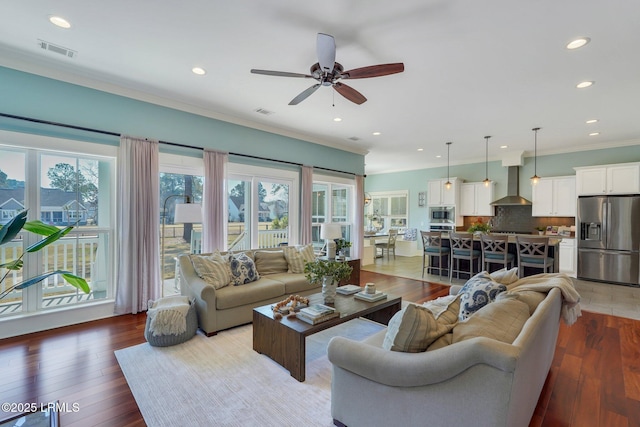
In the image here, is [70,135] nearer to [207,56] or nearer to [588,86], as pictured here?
[207,56]

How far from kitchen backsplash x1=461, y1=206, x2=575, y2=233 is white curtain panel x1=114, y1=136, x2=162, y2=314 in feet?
27.3

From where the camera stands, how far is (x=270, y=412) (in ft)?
6.61

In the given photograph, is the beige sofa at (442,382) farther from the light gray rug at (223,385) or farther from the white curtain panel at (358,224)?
the white curtain panel at (358,224)

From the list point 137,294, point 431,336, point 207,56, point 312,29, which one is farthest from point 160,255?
point 431,336

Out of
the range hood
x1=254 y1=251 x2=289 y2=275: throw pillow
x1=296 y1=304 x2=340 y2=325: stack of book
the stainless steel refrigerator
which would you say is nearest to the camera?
x1=296 y1=304 x2=340 y2=325: stack of book

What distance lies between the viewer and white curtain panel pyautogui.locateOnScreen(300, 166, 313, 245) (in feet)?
19.4

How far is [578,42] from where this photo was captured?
264cm

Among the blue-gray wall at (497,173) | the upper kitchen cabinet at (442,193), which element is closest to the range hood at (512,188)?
the blue-gray wall at (497,173)

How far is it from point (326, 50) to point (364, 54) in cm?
77

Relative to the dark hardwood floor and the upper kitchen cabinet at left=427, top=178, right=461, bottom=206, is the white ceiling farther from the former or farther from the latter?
the upper kitchen cabinet at left=427, top=178, right=461, bottom=206

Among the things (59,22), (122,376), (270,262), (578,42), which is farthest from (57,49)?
(578,42)

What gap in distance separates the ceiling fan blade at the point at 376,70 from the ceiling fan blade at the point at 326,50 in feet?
0.60

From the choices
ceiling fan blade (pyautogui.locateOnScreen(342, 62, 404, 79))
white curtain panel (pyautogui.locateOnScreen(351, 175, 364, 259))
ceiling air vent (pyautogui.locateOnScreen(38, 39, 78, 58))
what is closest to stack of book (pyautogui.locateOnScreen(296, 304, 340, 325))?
ceiling fan blade (pyautogui.locateOnScreen(342, 62, 404, 79))

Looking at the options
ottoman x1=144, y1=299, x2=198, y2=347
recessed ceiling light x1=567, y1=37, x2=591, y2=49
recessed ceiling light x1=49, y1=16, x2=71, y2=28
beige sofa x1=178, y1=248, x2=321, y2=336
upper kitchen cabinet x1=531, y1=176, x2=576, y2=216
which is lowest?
ottoman x1=144, y1=299, x2=198, y2=347
